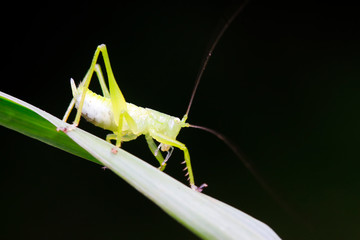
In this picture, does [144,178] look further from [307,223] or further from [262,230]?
[307,223]

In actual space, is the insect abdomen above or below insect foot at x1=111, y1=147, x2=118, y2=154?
above

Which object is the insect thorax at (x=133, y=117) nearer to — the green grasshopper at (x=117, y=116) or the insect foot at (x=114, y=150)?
the green grasshopper at (x=117, y=116)

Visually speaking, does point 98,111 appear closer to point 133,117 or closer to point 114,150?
point 133,117

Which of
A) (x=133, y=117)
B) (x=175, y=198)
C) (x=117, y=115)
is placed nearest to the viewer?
(x=175, y=198)

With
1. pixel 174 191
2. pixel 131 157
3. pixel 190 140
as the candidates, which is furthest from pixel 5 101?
pixel 190 140

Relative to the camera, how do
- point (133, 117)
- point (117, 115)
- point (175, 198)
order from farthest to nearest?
point (133, 117) < point (117, 115) < point (175, 198)

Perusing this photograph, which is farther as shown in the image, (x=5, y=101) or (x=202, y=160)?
(x=202, y=160)

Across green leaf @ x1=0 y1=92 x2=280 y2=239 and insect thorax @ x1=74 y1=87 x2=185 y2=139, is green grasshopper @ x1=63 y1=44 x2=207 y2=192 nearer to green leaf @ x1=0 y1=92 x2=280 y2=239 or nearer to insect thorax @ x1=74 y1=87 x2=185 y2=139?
insect thorax @ x1=74 y1=87 x2=185 y2=139

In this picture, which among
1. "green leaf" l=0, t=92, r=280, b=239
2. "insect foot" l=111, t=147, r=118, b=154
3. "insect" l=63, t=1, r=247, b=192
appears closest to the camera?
"green leaf" l=0, t=92, r=280, b=239

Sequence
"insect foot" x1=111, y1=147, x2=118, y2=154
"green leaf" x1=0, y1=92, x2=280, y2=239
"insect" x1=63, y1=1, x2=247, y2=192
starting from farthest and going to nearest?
"insect" x1=63, y1=1, x2=247, y2=192
"insect foot" x1=111, y1=147, x2=118, y2=154
"green leaf" x1=0, y1=92, x2=280, y2=239

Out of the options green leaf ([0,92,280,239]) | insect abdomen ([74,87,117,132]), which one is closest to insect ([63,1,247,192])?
insect abdomen ([74,87,117,132])

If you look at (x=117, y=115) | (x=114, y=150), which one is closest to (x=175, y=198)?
(x=114, y=150)
